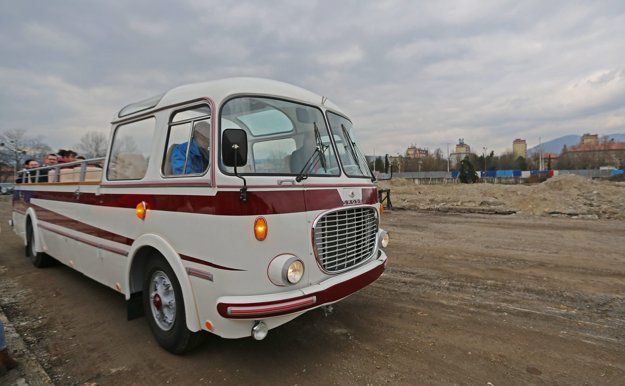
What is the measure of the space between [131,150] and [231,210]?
6.89 ft

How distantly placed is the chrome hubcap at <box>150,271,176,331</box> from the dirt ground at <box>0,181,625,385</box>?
0.30 m

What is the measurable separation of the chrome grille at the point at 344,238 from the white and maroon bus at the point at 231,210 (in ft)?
0.05

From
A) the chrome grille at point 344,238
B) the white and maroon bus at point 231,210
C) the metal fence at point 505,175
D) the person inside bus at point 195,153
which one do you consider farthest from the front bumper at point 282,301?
the metal fence at point 505,175

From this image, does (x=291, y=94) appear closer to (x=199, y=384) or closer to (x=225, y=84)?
(x=225, y=84)

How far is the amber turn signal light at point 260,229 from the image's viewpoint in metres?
2.95

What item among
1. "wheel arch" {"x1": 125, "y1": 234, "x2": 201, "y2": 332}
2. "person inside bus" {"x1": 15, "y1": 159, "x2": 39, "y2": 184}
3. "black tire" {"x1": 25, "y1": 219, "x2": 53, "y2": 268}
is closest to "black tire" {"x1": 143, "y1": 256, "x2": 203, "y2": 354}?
"wheel arch" {"x1": 125, "y1": 234, "x2": 201, "y2": 332}

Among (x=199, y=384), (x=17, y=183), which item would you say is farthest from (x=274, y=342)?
(x=17, y=183)

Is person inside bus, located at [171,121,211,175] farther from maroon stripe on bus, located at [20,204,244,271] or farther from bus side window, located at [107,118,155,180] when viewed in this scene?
maroon stripe on bus, located at [20,204,244,271]

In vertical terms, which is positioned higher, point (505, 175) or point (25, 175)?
point (25, 175)

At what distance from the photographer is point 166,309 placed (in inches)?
146

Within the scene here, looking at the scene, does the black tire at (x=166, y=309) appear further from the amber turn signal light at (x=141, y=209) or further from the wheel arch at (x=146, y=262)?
the amber turn signal light at (x=141, y=209)

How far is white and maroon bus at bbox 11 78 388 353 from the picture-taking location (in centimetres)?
298

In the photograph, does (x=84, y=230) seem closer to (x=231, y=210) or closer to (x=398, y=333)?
(x=231, y=210)

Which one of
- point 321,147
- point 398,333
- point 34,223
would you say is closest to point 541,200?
point 398,333
